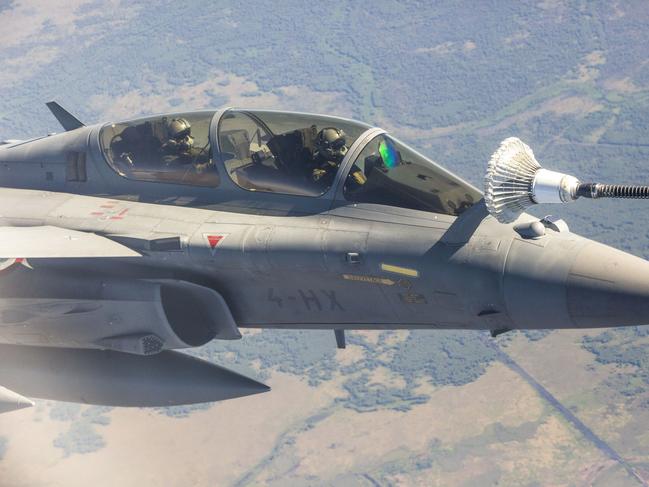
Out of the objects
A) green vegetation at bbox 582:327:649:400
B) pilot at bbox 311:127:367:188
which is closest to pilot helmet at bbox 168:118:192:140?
pilot at bbox 311:127:367:188

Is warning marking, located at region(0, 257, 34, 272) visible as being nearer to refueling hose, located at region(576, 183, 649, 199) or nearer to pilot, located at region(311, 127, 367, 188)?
pilot, located at region(311, 127, 367, 188)

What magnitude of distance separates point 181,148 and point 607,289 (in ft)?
22.5

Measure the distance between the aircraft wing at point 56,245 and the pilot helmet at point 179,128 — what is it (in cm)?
187

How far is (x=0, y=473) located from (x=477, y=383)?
10969 cm

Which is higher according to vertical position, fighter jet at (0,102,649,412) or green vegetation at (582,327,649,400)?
fighter jet at (0,102,649,412)

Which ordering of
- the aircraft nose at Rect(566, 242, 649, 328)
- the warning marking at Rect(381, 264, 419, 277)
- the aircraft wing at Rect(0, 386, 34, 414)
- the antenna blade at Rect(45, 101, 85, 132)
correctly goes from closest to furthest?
the aircraft nose at Rect(566, 242, 649, 328) → the warning marking at Rect(381, 264, 419, 277) → the aircraft wing at Rect(0, 386, 34, 414) → the antenna blade at Rect(45, 101, 85, 132)

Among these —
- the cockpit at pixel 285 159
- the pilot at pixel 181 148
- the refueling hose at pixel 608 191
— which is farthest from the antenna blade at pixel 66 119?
the refueling hose at pixel 608 191

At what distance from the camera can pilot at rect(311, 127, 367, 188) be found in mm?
15359

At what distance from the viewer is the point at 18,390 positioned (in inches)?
710

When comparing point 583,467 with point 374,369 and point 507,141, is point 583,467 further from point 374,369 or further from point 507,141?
point 507,141

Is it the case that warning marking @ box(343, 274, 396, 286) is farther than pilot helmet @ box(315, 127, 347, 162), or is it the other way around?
pilot helmet @ box(315, 127, 347, 162)

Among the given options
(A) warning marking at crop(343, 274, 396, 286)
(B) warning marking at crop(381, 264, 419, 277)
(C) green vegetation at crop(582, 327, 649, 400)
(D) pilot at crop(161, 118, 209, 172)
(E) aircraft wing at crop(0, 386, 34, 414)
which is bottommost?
(C) green vegetation at crop(582, 327, 649, 400)

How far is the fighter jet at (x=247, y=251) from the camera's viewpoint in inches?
543

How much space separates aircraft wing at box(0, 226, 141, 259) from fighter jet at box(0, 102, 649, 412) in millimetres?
45
